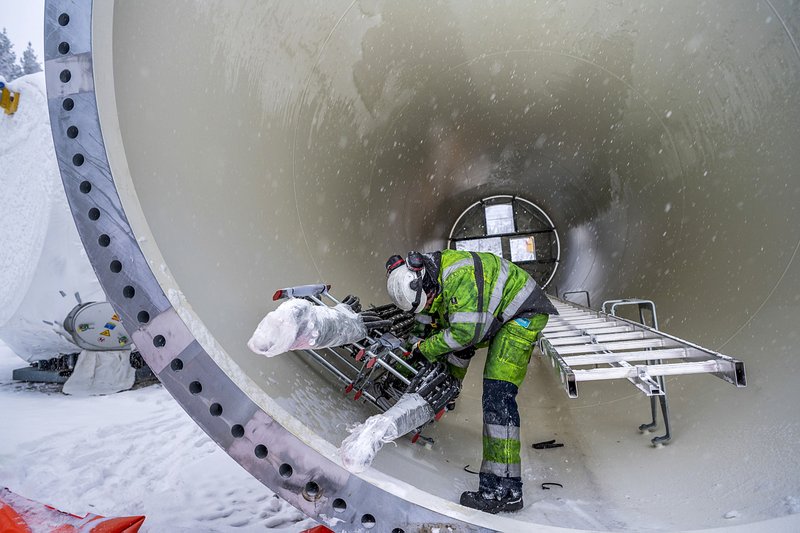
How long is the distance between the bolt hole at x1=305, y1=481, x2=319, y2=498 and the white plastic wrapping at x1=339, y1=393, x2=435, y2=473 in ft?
0.35

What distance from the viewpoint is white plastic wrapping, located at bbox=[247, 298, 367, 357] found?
5.00 ft

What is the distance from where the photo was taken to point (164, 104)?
1.61 m

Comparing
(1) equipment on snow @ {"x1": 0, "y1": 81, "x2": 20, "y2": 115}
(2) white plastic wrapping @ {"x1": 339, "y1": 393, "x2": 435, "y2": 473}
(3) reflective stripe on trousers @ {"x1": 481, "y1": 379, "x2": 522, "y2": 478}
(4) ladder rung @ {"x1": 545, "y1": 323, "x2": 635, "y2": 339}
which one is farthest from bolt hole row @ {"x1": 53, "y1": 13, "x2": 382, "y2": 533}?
(1) equipment on snow @ {"x1": 0, "y1": 81, "x2": 20, "y2": 115}

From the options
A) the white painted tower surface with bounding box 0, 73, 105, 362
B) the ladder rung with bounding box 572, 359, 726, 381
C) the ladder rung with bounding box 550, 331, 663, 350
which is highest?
the white painted tower surface with bounding box 0, 73, 105, 362

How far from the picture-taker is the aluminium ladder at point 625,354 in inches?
73.4

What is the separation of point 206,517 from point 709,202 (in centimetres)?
320

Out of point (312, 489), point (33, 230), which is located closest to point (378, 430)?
point (312, 489)

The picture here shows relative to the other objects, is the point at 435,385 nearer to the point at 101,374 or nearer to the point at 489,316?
the point at 489,316

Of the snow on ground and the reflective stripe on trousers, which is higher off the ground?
the reflective stripe on trousers

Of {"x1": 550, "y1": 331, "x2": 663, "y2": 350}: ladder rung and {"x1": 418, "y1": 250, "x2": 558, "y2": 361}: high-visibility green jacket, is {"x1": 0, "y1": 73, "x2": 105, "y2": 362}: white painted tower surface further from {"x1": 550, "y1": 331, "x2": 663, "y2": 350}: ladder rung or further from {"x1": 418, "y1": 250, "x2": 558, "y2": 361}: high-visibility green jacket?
{"x1": 550, "y1": 331, "x2": 663, "y2": 350}: ladder rung

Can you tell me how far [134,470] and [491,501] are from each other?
2.26m

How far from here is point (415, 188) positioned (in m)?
4.53

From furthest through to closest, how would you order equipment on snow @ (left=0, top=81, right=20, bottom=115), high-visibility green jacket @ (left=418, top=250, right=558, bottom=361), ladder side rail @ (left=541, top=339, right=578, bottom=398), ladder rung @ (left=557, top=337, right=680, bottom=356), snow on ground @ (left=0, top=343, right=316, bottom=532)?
1. equipment on snow @ (left=0, top=81, right=20, bottom=115)
2. snow on ground @ (left=0, top=343, right=316, bottom=532)
3. ladder rung @ (left=557, top=337, right=680, bottom=356)
4. high-visibility green jacket @ (left=418, top=250, right=558, bottom=361)
5. ladder side rail @ (left=541, top=339, right=578, bottom=398)

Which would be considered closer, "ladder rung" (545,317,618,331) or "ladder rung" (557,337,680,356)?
"ladder rung" (557,337,680,356)
